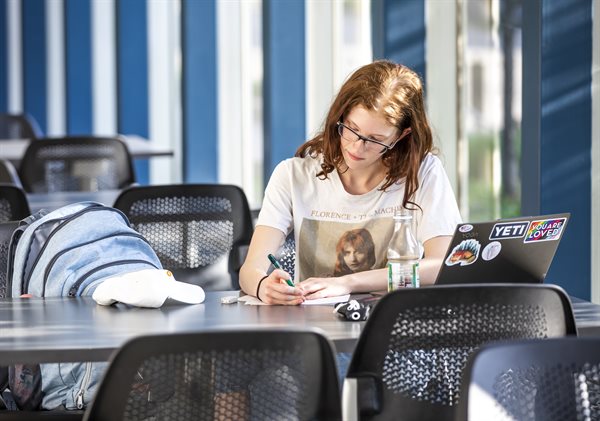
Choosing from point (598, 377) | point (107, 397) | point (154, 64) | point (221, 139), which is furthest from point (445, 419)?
point (154, 64)

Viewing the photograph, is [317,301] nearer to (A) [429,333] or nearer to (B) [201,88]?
(A) [429,333]

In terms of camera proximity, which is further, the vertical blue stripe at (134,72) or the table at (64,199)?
the vertical blue stripe at (134,72)

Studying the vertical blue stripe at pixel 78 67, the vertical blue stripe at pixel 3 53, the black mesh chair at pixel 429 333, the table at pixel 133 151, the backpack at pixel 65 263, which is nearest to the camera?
the black mesh chair at pixel 429 333

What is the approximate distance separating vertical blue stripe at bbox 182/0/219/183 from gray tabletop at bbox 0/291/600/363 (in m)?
5.48

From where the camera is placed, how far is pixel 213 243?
3641 mm

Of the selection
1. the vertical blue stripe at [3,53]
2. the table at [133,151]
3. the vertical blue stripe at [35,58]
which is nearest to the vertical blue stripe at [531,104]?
the table at [133,151]

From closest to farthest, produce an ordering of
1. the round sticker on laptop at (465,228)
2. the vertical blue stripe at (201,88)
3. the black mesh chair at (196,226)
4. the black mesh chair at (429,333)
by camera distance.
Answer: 1. the black mesh chair at (429,333)
2. the round sticker on laptop at (465,228)
3. the black mesh chair at (196,226)
4. the vertical blue stripe at (201,88)

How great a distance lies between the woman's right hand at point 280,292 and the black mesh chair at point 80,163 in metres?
2.88

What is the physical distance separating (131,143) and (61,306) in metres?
4.79

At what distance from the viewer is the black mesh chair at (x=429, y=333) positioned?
2.05 m

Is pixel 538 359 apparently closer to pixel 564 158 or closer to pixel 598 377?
pixel 598 377

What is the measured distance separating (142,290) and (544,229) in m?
0.86

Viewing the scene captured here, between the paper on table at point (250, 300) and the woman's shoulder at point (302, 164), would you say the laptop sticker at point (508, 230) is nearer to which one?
the paper on table at point (250, 300)

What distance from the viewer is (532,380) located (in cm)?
181
